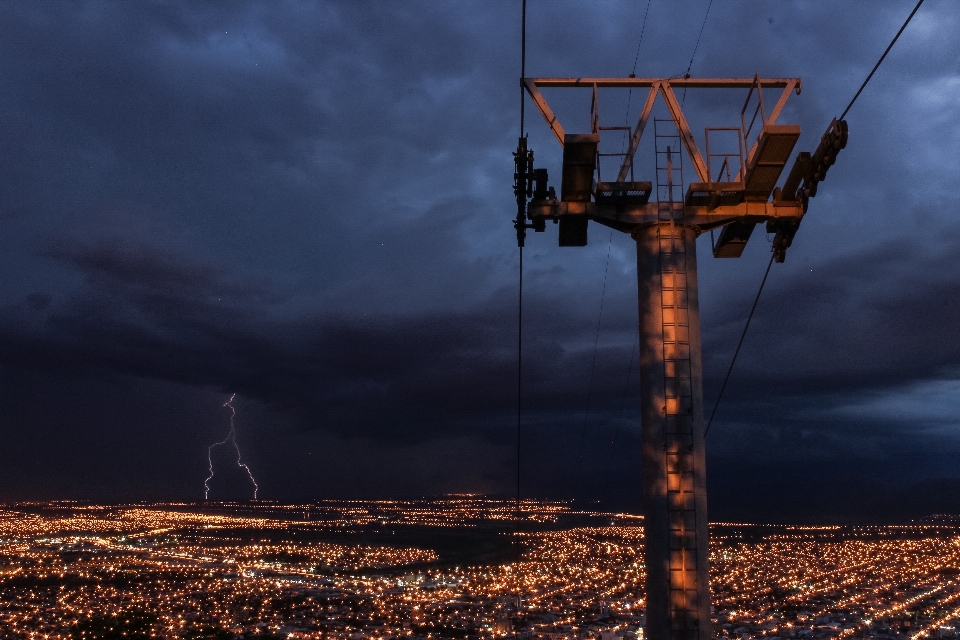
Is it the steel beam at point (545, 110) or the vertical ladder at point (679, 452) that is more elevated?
the steel beam at point (545, 110)

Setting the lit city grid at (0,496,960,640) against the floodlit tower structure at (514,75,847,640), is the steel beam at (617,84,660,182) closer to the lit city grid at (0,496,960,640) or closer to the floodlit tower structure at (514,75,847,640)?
the floodlit tower structure at (514,75,847,640)

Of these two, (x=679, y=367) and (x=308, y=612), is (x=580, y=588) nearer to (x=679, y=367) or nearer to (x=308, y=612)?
(x=308, y=612)

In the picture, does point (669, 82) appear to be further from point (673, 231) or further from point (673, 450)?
point (673, 450)

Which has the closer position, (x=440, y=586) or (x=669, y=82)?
(x=669, y=82)

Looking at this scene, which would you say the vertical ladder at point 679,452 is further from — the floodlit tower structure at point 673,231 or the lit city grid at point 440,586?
the lit city grid at point 440,586

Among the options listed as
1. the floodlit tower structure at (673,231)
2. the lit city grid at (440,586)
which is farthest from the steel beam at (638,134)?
the lit city grid at (440,586)

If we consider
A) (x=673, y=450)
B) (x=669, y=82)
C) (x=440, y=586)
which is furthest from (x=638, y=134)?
(x=440, y=586)
